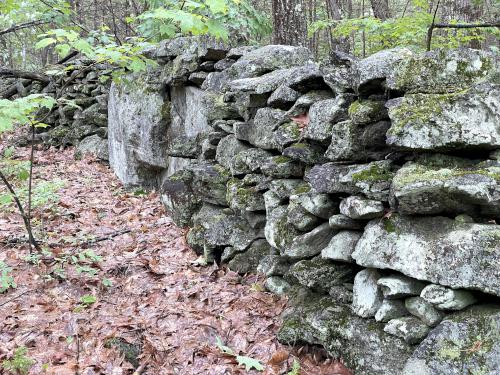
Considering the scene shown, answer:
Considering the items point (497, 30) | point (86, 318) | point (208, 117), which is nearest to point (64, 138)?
point (208, 117)

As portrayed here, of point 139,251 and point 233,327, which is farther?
point 139,251

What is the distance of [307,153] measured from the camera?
460cm

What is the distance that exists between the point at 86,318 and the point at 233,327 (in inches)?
57.1

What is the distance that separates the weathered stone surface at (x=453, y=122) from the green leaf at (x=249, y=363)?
6.99 ft

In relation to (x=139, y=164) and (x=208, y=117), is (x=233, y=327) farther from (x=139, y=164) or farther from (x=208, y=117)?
(x=139, y=164)

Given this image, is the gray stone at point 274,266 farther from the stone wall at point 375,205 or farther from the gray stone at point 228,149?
the gray stone at point 228,149

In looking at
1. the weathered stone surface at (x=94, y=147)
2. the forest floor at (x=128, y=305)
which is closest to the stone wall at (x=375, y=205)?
the forest floor at (x=128, y=305)

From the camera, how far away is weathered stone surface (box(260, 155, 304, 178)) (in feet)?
16.2

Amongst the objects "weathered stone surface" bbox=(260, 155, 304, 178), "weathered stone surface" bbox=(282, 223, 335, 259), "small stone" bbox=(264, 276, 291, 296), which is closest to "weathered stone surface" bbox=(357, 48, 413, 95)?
"weathered stone surface" bbox=(260, 155, 304, 178)

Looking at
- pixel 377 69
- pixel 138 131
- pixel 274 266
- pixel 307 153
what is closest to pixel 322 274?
pixel 274 266

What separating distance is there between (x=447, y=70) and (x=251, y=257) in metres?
3.06

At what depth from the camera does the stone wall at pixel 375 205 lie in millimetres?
3115

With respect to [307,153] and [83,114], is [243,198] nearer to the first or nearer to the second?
[307,153]

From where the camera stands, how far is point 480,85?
3369mm
